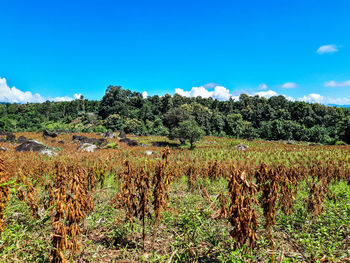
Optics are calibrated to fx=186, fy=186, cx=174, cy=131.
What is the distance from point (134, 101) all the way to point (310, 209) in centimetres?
6667

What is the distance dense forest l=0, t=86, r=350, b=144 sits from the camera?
42219mm

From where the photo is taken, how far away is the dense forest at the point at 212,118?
42.2 meters

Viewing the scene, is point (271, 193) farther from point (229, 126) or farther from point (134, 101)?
point (134, 101)

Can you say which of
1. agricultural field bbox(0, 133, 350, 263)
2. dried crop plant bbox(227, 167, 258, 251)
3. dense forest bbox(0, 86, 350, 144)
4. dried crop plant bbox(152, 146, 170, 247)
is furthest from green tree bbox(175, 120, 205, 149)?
dried crop plant bbox(227, 167, 258, 251)

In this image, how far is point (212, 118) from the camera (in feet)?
173

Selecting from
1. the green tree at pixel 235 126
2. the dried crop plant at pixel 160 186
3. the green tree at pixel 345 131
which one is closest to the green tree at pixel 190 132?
the dried crop plant at pixel 160 186

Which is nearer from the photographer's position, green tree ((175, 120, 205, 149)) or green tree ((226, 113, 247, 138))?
green tree ((175, 120, 205, 149))

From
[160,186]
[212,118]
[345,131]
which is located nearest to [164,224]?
[160,186]

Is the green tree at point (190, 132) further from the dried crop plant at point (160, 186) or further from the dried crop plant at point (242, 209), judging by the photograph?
the dried crop plant at point (242, 209)

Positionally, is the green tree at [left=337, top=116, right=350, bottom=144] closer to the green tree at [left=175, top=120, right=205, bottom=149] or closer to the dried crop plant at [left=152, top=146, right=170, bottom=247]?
the green tree at [left=175, top=120, right=205, bottom=149]

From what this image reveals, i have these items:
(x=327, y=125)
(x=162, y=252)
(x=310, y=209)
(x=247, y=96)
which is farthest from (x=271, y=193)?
(x=247, y=96)

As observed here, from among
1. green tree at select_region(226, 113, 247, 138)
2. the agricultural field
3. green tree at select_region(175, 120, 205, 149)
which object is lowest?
the agricultural field

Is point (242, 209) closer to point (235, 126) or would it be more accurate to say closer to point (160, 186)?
point (160, 186)

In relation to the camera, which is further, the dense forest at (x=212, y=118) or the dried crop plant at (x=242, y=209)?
the dense forest at (x=212, y=118)
